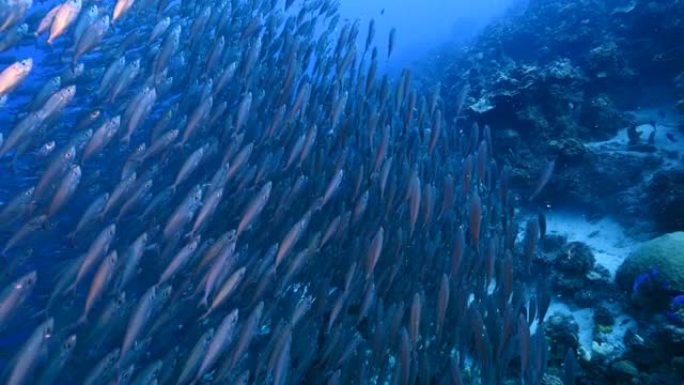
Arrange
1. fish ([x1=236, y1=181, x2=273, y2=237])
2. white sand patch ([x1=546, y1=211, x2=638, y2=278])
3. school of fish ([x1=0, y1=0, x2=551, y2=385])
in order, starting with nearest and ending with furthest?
1. school of fish ([x1=0, y1=0, x2=551, y2=385])
2. fish ([x1=236, y1=181, x2=273, y2=237])
3. white sand patch ([x1=546, y1=211, x2=638, y2=278])

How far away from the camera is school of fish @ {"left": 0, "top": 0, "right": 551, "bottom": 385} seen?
13.8 ft

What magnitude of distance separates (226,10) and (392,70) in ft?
82.0

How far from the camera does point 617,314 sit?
265 inches

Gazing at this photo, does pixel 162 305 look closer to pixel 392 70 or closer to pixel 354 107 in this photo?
pixel 354 107

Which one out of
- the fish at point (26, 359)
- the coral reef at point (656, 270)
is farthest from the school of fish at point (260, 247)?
the coral reef at point (656, 270)

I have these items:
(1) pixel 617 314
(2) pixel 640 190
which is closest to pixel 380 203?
(1) pixel 617 314

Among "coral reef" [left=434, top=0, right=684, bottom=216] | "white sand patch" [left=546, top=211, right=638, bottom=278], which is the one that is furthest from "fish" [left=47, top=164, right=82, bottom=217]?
"white sand patch" [left=546, top=211, right=638, bottom=278]

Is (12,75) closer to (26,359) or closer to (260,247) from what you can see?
(26,359)

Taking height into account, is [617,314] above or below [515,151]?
below

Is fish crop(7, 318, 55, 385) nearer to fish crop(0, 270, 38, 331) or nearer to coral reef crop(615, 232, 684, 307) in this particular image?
fish crop(0, 270, 38, 331)

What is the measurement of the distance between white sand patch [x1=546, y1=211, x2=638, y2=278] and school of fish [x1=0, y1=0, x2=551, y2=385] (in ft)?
4.35

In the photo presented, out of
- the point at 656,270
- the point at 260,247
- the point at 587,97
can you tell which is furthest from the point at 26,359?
the point at 587,97

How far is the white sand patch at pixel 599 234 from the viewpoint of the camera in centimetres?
795

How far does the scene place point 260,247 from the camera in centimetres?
618
